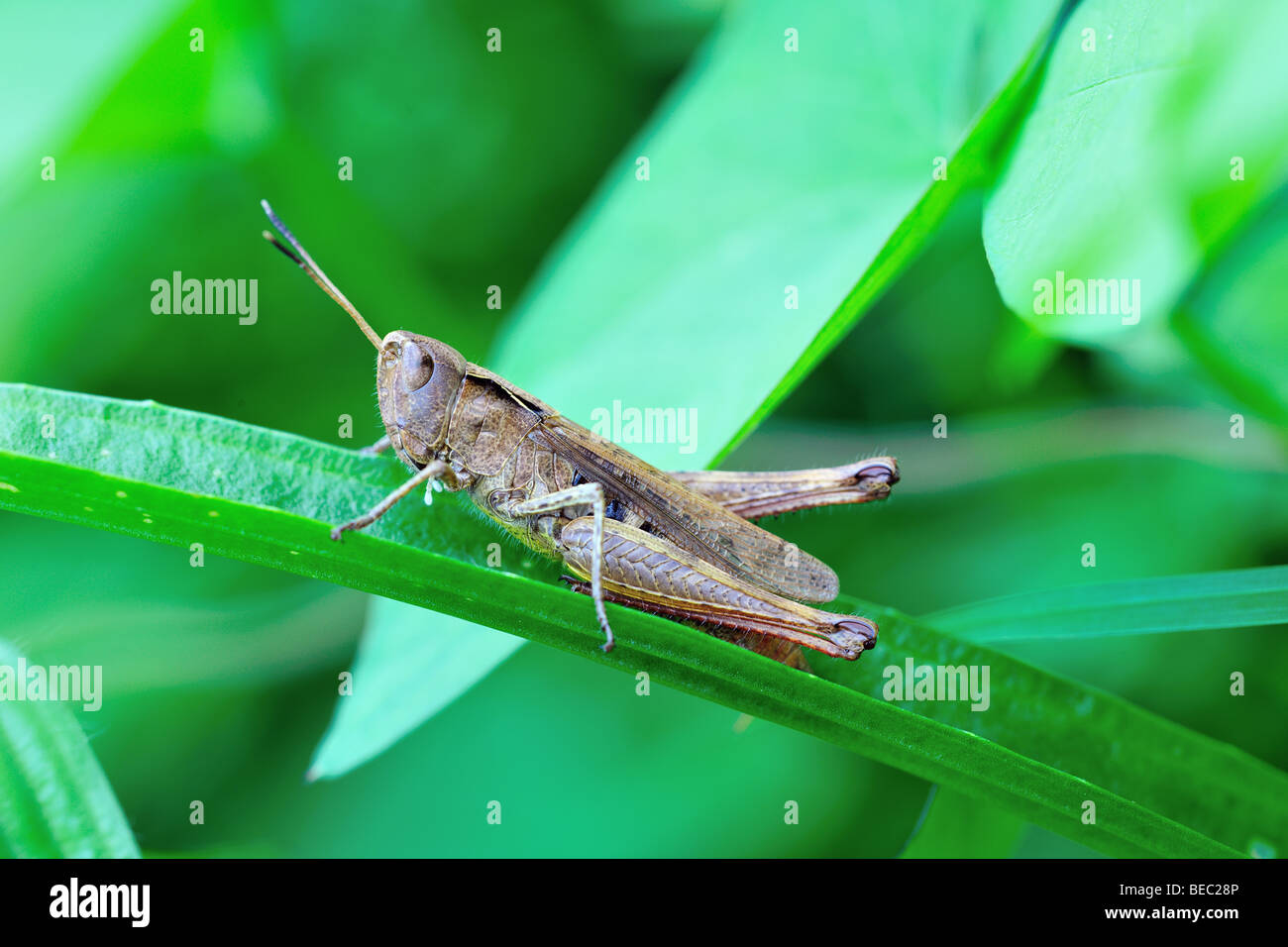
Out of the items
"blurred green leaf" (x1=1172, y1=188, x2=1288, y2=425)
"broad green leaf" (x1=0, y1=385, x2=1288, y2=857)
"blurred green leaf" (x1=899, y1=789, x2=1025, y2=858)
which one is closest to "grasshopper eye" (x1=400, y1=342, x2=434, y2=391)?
"broad green leaf" (x1=0, y1=385, x2=1288, y2=857)

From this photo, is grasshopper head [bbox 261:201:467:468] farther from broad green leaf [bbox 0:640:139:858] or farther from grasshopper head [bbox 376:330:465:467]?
Result: broad green leaf [bbox 0:640:139:858]

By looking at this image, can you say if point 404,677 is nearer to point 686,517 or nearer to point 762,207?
point 686,517

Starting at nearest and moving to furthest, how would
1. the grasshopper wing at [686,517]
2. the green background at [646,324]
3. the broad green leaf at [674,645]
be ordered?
1. the broad green leaf at [674,645]
2. the green background at [646,324]
3. the grasshopper wing at [686,517]

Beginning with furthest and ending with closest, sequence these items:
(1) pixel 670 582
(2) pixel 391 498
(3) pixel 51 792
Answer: (1) pixel 670 582 → (2) pixel 391 498 → (3) pixel 51 792

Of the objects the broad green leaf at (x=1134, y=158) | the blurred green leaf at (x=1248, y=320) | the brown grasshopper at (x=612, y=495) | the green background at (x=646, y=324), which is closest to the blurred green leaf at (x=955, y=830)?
the green background at (x=646, y=324)

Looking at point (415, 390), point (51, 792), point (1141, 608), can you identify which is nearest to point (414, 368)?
point (415, 390)

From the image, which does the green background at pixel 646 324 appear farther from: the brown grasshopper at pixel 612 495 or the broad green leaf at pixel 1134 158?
the brown grasshopper at pixel 612 495
